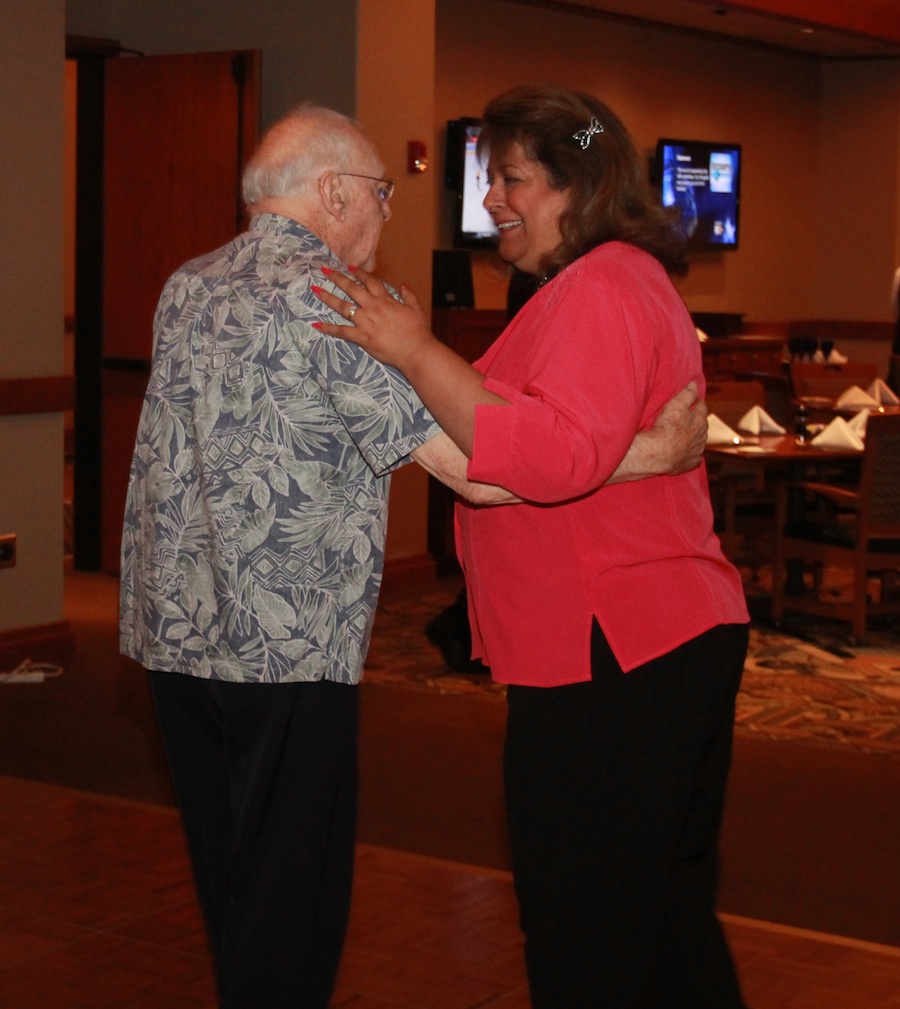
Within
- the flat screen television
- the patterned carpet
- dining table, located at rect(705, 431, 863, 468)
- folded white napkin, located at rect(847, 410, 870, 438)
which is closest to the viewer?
the patterned carpet

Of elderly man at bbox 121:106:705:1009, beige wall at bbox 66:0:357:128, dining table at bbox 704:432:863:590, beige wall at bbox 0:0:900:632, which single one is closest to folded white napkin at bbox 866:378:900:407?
dining table at bbox 704:432:863:590

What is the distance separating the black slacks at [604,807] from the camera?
2.03 metres

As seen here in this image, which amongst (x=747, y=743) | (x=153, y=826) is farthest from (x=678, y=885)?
(x=747, y=743)

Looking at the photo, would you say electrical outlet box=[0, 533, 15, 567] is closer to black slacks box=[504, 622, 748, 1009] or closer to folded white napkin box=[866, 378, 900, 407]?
black slacks box=[504, 622, 748, 1009]

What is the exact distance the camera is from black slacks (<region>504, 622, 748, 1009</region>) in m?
2.03

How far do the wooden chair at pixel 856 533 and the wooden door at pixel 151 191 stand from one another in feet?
10.1

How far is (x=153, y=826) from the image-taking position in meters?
4.00

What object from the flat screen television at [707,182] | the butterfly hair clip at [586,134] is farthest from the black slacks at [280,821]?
the flat screen television at [707,182]

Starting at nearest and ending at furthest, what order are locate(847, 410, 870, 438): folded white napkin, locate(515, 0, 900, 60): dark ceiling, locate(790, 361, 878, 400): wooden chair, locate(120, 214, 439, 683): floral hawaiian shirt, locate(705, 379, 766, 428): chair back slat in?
locate(120, 214, 439, 683): floral hawaiian shirt → locate(847, 410, 870, 438): folded white napkin → locate(705, 379, 766, 428): chair back slat → locate(790, 361, 878, 400): wooden chair → locate(515, 0, 900, 60): dark ceiling

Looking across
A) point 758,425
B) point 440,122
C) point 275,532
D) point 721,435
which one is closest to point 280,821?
point 275,532

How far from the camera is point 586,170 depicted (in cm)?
211

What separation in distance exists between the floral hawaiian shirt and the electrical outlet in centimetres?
392

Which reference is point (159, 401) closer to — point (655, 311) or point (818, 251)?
point (655, 311)

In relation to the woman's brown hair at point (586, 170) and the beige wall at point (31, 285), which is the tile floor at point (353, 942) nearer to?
the woman's brown hair at point (586, 170)
